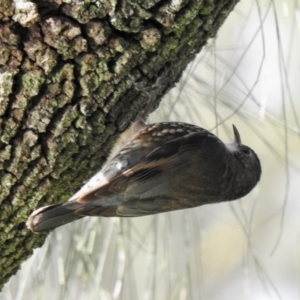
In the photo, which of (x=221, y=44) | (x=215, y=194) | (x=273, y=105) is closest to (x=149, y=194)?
(x=215, y=194)

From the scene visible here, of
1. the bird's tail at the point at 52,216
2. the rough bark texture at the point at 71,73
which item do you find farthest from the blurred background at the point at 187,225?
the rough bark texture at the point at 71,73

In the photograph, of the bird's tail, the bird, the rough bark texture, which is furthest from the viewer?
the bird

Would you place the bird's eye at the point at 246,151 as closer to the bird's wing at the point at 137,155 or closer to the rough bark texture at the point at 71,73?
the bird's wing at the point at 137,155

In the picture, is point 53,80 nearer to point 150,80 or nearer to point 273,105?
point 150,80

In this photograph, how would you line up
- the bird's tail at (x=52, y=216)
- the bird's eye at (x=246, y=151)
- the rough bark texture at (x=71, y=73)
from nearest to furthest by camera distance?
the rough bark texture at (x=71, y=73)
the bird's tail at (x=52, y=216)
the bird's eye at (x=246, y=151)

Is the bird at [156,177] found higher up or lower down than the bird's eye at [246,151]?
lower down

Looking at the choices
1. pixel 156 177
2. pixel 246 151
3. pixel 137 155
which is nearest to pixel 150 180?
pixel 156 177

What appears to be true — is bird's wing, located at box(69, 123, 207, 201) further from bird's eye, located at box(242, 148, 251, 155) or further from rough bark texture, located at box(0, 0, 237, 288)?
bird's eye, located at box(242, 148, 251, 155)

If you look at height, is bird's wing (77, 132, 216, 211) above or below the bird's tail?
above

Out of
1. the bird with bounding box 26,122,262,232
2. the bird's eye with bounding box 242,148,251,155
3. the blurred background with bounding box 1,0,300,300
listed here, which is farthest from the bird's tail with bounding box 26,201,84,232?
the bird's eye with bounding box 242,148,251,155
